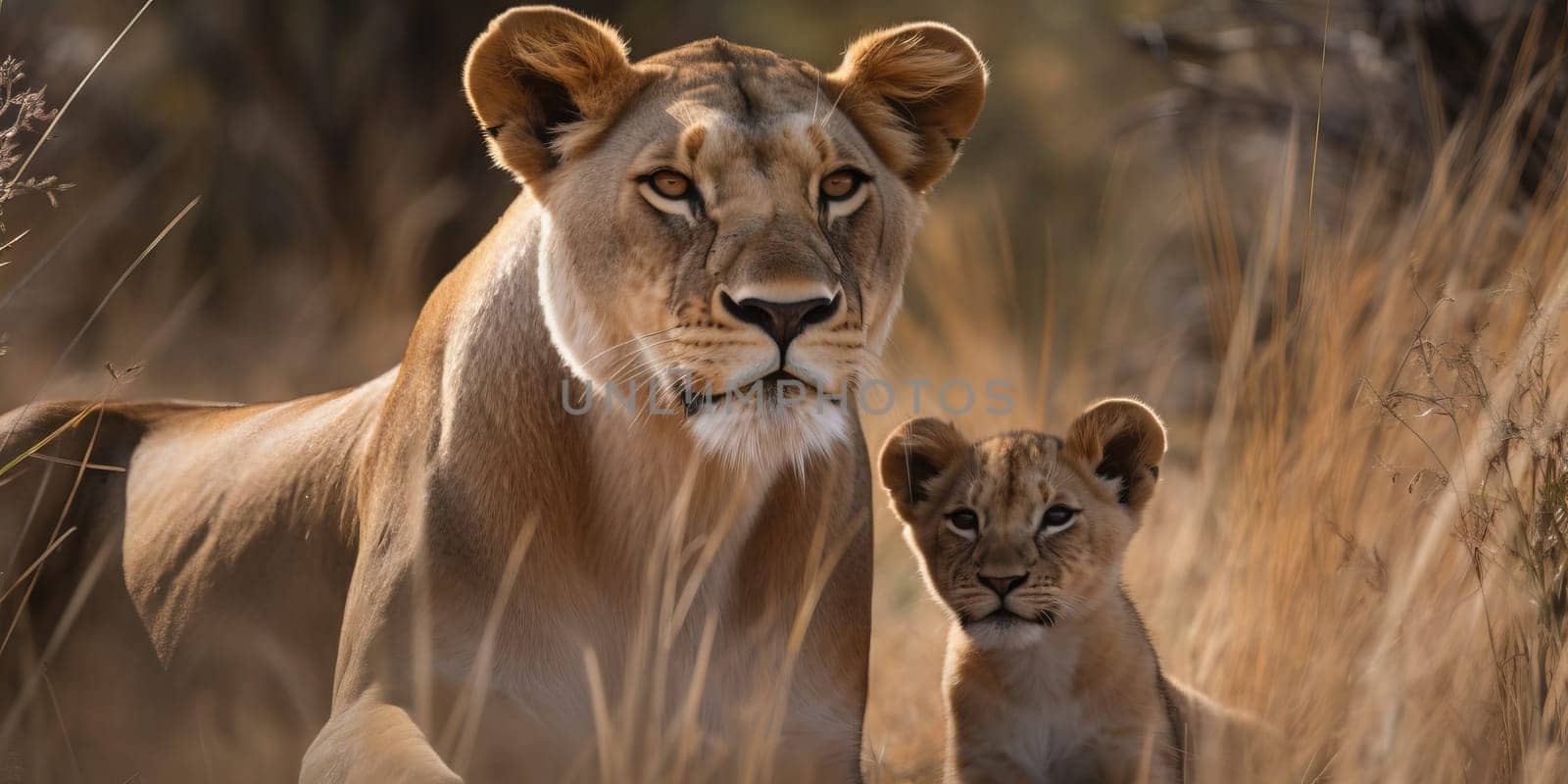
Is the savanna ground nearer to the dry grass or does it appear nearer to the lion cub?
the dry grass

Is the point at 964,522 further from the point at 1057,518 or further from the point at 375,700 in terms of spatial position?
the point at 375,700

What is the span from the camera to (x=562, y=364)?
3383mm

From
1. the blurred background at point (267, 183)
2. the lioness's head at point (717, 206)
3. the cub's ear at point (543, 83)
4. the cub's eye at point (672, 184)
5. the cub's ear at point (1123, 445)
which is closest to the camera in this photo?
the lioness's head at point (717, 206)

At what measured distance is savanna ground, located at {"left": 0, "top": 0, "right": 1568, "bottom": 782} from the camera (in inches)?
133

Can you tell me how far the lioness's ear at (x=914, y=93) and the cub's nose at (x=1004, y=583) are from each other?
87cm

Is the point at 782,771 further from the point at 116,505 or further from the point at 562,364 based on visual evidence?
the point at 116,505

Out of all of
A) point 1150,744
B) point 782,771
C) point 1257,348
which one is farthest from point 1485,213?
point 782,771

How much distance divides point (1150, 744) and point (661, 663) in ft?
3.20

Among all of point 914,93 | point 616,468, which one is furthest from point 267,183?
point 616,468

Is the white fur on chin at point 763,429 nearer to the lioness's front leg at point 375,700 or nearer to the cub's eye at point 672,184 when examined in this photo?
the cub's eye at point 672,184

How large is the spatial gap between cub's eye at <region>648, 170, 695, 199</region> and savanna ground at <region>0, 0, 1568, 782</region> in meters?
1.02

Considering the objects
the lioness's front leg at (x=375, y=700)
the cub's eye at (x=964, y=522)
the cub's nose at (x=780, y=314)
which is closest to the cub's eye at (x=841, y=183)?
the cub's nose at (x=780, y=314)

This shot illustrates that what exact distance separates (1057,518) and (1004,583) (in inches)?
10.2

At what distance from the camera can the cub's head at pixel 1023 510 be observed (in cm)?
362
